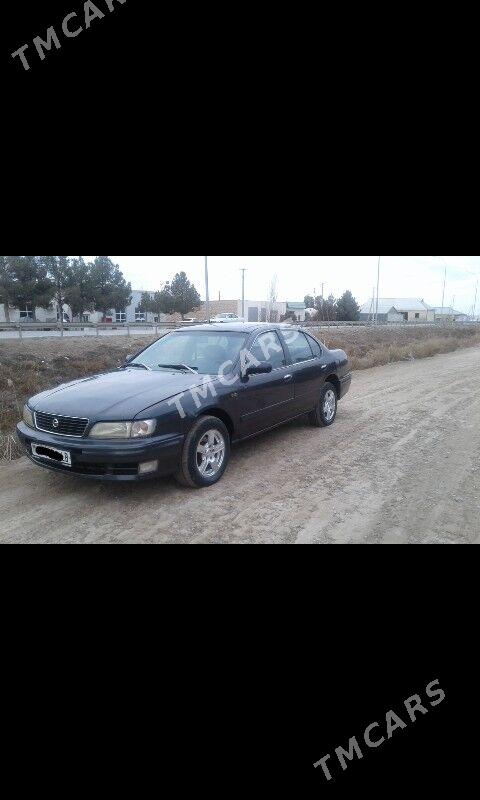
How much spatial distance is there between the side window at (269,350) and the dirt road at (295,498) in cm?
99

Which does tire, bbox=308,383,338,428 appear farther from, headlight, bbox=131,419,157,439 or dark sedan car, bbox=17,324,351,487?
headlight, bbox=131,419,157,439

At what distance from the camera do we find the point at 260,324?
5.61m

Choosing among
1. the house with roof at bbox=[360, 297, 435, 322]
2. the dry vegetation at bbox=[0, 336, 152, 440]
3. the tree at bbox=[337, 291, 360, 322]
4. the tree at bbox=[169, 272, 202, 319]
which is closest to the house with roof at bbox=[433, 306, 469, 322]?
the house with roof at bbox=[360, 297, 435, 322]

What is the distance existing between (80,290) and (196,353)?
124ft

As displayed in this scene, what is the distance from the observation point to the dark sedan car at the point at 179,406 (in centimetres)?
363

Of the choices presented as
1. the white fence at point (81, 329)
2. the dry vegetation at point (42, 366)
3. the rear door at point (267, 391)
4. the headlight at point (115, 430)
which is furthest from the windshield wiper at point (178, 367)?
the white fence at point (81, 329)

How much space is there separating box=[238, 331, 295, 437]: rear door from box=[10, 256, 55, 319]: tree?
111 feet

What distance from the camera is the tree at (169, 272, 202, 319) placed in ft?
162

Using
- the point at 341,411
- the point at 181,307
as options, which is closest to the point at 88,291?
the point at 181,307

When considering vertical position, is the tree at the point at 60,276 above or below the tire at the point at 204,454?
above

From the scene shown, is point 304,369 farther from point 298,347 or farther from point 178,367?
point 178,367

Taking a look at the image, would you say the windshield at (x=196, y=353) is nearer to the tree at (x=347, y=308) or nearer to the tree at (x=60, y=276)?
the tree at (x=60, y=276)
